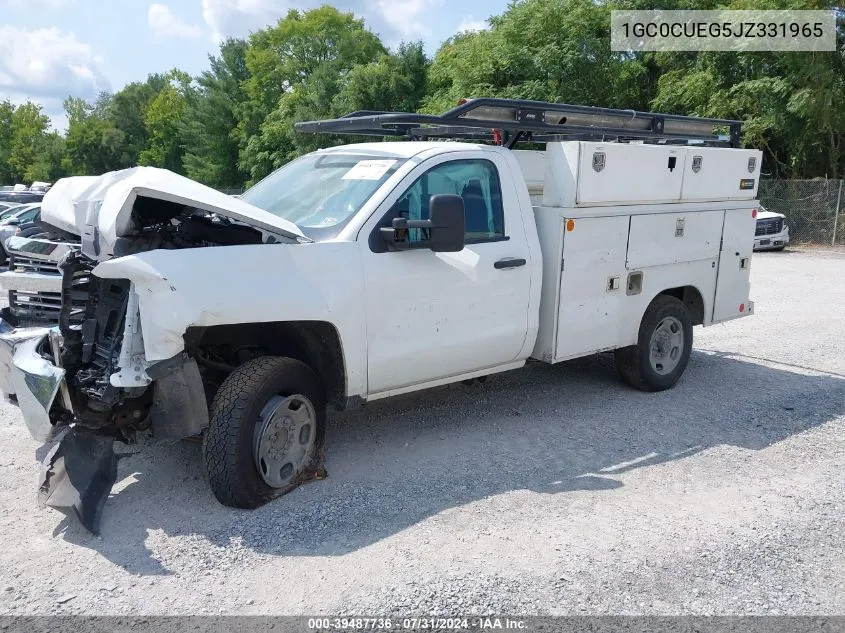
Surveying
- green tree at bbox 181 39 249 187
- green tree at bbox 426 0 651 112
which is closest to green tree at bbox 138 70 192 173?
green tree at bbox 181 39 249 187

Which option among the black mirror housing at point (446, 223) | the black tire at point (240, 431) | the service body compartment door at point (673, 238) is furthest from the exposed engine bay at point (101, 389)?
the service body compartment door at point (673, 238)

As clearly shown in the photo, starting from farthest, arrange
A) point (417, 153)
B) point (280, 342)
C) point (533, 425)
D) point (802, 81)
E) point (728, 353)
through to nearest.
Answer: point (802, 81), point (728, 353), point (533, 425), point (417, 153), point (280, 342)

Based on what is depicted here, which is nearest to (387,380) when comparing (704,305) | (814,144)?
(704,305)

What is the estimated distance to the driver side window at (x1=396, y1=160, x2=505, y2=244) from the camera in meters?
5.19

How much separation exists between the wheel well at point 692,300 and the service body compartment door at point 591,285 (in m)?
1.23

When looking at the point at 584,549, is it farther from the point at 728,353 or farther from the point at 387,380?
the point at 728,353

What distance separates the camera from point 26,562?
12.6 ft

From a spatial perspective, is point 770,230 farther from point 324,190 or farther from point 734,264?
point 324,190

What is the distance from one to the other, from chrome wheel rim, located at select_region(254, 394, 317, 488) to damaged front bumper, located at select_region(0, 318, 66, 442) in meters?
1.09

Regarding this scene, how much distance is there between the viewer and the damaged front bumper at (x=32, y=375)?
4.02 m

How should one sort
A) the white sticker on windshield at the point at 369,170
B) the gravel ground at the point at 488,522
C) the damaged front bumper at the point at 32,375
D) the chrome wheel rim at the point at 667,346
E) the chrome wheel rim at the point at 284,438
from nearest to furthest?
the gravel ground at the point at 488,522 < the damaged front bumper at the point at 32,375 < the chrome wheel rim at the point at 284,438 < the white sticker on windshield at the point at 369,170 < the chrome wheel rim at the point at 667,346

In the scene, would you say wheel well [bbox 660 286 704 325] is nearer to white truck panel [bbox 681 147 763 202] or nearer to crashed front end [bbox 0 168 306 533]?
white truck panel [bbox 681 147 763 202]

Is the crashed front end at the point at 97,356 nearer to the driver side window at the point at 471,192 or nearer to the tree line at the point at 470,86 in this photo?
the driver side window at the point at 471,192

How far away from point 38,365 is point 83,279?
1.85ft
